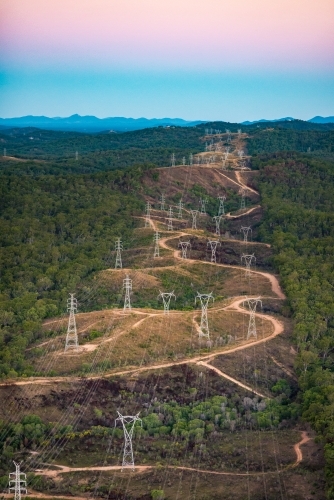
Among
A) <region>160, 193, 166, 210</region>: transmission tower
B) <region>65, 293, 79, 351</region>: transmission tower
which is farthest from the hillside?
<region>160, 193, 166, 210</region>: transmission tower

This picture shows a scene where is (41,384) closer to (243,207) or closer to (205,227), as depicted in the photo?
(205,227)

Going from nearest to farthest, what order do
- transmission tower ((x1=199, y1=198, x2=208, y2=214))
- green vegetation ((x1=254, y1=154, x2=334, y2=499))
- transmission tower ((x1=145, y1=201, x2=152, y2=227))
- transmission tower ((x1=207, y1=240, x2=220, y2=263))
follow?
green vegetation ((x1=254, y1=154, x2=334, y2=499))
transmission tower ((x1=207, y1=240, x2=220, y2=263))
transmission tower ((x1=145, y1=201, x2=152, y2=227))
transmission tower ((x1=199, y1=198, x2=208, y2=214))

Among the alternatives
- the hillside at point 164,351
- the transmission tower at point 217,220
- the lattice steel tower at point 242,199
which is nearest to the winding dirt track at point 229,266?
the hillside at point 164,351

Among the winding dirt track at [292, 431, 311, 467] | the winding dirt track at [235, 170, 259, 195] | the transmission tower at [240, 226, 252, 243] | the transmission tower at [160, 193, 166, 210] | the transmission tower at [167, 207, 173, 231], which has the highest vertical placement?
the winding dirt track at [235, 170, 259, 195]

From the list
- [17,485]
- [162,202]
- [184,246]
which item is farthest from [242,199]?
[17,485]

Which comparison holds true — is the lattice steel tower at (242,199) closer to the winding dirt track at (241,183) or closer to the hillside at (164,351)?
the winding dirt track at (241,183)

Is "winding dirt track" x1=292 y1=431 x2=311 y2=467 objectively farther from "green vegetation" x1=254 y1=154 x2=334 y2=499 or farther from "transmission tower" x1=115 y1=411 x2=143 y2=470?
"transmission tower" x1=115 y1=411 x2=143 y2=470

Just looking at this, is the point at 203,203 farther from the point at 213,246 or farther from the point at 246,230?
the point at 213,246
